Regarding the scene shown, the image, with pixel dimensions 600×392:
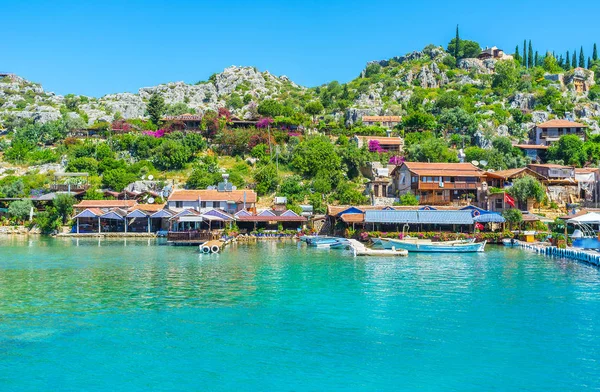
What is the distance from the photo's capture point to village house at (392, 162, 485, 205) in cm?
5988

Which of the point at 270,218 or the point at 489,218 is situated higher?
the point at 489,218

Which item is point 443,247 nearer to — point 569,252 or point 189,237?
point 569,252

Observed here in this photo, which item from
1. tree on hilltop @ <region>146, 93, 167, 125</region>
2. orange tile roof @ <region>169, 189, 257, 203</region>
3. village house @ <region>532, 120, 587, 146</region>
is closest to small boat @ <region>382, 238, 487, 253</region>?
orange tile roof @ <region>169, 189, 257, 203</region>

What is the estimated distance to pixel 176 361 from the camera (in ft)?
51.0

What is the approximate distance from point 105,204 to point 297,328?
1981 inches

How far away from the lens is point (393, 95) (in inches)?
4454

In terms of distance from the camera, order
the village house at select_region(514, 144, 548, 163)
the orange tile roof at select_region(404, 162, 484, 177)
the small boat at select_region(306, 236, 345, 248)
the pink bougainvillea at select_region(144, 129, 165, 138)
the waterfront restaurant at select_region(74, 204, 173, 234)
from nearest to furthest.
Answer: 1. the small boat at select_region(306, 236, 345, 248)
2. the waterfront restaurant at select_region(74, 204, 173, 234)
3. the orange tile roof at select_region(404, 162, 484, 177)
4. the village house at select_region(514, 144, 548, 163)
5. the pink bougainvillea at select_region(144, 129, 165, 138)

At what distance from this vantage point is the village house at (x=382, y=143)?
76875 mm

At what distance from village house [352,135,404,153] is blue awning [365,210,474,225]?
2722cm

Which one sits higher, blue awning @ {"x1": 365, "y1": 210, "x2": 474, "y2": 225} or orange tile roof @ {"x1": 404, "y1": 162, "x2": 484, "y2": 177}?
orange tile roof @ {"x1": 404, "y1": 162, "x2": 484, "y2": 177}

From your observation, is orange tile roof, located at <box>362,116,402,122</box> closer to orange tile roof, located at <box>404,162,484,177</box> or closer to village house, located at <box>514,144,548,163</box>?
village house, located at <box>514,144,548,163</box>

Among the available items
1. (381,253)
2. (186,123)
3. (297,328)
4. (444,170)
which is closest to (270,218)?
(381,253)

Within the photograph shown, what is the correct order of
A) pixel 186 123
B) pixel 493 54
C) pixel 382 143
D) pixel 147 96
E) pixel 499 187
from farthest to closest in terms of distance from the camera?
pixel 147 96, pixel 493 54, pixel 186 123, pixel 382 143, pixel 499 187

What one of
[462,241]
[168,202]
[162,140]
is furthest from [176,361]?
[162,140]
